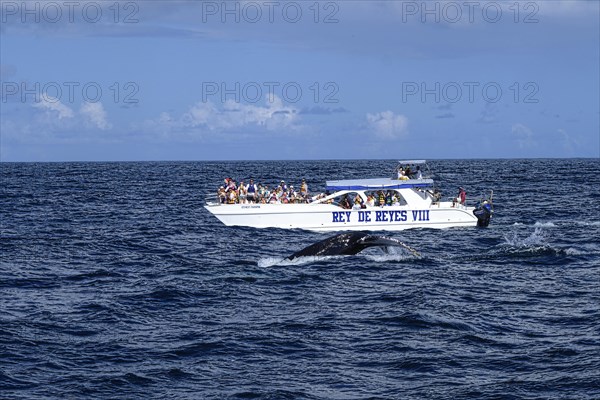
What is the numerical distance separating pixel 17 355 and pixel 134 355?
2.47 metres

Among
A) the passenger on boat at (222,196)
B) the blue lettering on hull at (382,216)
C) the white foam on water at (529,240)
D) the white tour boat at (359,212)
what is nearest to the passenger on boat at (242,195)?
the passenger on boat at (222,196)

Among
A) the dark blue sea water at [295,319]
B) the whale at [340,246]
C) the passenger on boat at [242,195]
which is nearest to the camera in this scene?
the dark blue sea water at [295,319]

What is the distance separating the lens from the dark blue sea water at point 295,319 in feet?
52.2

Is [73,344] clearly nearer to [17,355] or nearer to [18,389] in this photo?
[17,355]

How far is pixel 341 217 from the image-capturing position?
134 ft

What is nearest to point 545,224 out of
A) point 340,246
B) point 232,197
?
point 232,197

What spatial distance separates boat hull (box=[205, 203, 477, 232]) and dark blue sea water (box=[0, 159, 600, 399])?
2.08 m

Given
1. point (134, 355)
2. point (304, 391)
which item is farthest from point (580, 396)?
point (134, 355)

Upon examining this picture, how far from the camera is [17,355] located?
17.8 meters

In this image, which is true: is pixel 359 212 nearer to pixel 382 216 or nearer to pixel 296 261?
pixel 382 216

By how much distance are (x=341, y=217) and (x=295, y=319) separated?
20.0m

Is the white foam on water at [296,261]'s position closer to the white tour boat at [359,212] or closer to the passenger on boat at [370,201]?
the white tour boat at [359,212]

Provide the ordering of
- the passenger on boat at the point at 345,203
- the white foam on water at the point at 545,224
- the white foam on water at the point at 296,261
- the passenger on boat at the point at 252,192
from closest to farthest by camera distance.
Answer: the white foam on water at the point at 296,261
the passenger on boat at the point at 345,203
the passenger on boat at the point at 252,192
the white foam on water at the point at 545,224

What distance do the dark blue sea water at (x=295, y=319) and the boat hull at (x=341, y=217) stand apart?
208cm
